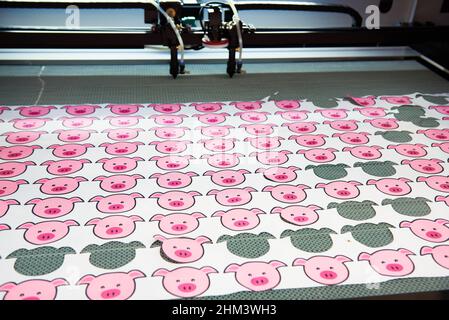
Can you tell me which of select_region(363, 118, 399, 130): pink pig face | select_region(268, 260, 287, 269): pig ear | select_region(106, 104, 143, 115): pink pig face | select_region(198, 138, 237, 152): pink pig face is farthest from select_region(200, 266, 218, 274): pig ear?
select_region(363, 118, 399, 130): pink pig face

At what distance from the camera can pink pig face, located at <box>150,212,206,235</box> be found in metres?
1.23

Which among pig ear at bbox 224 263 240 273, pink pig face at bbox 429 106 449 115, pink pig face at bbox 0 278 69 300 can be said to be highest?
pink pig face at bbox 429 106 449 115

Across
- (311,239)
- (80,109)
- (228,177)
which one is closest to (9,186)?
(80,109)

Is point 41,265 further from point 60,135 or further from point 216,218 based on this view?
point 60,135

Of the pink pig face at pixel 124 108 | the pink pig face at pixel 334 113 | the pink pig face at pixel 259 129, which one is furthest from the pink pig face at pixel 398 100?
the pink pig face at pixel 124 108

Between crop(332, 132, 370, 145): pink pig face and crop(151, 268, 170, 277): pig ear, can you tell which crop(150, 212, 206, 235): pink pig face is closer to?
crop(151, 268, 170, 277): pig ear

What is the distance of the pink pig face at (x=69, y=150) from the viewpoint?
1520 mm

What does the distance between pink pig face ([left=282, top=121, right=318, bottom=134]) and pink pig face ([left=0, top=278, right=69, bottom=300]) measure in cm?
98

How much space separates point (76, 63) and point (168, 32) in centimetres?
48

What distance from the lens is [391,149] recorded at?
1.64m

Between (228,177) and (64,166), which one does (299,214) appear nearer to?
(228,177)

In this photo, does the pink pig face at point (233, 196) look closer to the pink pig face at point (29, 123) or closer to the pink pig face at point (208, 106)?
the pink pig face at point (208, 106)

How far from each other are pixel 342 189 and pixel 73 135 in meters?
0.89

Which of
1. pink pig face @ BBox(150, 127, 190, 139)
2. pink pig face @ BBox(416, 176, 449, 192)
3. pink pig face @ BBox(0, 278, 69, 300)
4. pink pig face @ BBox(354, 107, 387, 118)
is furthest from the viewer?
pink pig face @ BBox(354, 107, 387, 118)
